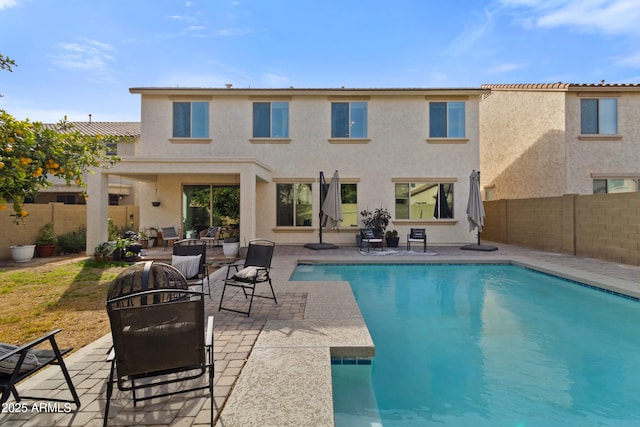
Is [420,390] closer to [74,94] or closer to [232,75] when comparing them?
[74,94]

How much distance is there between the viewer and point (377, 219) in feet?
43.2

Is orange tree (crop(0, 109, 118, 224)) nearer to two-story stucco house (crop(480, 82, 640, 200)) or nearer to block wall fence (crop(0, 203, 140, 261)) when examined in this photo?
block wall fence (crop(0, 203, 140, 261))

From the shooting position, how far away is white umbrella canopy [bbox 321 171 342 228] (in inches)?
478

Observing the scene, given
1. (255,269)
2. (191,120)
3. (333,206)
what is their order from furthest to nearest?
(191,120), (333,206), (255,269)

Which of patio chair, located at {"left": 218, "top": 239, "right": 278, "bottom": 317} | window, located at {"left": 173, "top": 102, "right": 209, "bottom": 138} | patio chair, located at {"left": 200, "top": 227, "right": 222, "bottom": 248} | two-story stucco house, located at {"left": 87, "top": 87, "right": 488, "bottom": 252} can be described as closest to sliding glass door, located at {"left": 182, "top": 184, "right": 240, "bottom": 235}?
two-story stucco house, located at {"left": 87, "top": 87, "right": 488, "bottom": 252}

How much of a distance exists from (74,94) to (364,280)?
11791 mm

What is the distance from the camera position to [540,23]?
11250 millimetres

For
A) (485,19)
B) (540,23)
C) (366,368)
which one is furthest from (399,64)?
(366,368)

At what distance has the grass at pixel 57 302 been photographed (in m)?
4.36

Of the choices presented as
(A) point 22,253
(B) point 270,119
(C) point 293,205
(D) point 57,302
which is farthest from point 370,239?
(A) point 22,253

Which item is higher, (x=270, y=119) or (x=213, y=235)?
(x=270, y=119)

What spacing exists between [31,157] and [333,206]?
9519 mm

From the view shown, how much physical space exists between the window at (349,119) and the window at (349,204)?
226 centimetres

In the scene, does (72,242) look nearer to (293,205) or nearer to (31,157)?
(293,205)
